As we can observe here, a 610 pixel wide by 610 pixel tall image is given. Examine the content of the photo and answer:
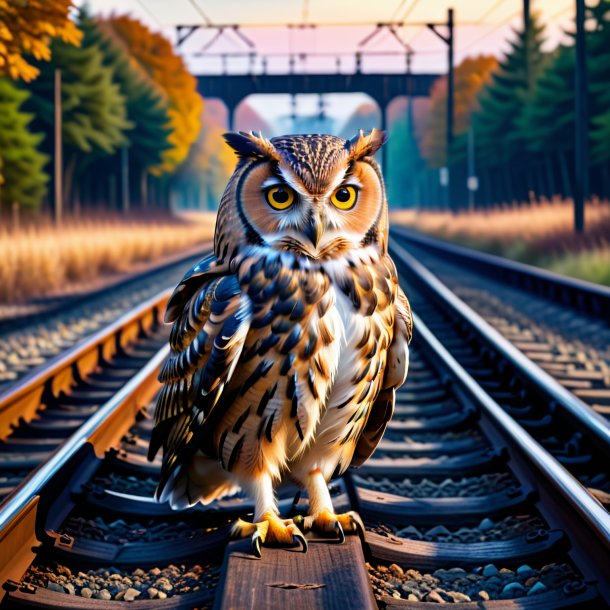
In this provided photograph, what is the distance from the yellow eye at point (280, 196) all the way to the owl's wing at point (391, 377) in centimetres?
52

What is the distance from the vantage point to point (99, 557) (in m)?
3.21

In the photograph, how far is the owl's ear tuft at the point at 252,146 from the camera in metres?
2.55

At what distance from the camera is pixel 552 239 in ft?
63.6

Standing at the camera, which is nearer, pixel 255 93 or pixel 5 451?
pixel 5 451

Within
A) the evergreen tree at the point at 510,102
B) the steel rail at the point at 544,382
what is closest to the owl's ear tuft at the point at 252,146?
the steel rail at the point at 544,382

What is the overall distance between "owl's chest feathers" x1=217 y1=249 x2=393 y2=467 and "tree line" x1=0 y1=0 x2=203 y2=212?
7.94 m

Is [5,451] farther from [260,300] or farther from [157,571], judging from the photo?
[260,300]

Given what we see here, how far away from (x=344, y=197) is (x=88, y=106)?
3495 cm

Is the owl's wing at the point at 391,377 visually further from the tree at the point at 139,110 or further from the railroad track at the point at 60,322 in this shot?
the tree at the point at 139,110

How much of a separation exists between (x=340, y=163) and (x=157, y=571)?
149 cm

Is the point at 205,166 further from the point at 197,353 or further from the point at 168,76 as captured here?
the point at 197,353

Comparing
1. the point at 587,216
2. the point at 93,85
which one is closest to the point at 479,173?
the point at 93,85

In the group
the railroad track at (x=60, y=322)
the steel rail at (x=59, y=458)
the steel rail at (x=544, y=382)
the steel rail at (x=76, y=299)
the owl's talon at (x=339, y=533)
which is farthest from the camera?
the steel rail at (x=76, y=299)

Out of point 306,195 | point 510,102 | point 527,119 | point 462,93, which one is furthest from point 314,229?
point 462,93
